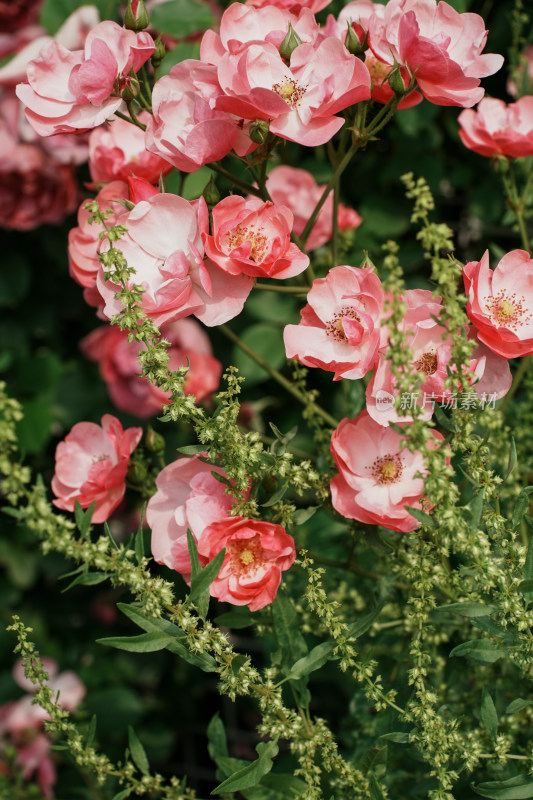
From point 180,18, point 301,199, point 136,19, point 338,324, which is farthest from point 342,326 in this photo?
point 180,18

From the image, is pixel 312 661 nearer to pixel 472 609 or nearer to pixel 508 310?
pixel 472 609

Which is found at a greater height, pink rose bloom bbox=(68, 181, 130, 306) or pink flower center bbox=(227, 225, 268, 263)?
pink flower center bbox=(227, 225, 268, 263)

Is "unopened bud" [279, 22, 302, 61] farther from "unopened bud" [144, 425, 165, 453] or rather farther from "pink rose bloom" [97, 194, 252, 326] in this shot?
"unopened bud" [144, 425, 165, 453]

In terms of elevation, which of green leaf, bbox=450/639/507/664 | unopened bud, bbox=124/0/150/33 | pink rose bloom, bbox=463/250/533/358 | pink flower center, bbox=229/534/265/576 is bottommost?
green leaf, bbox=450/639/507/664

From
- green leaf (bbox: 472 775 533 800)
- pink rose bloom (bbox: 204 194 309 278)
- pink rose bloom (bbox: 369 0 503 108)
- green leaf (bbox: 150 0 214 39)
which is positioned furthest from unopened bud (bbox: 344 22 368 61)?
green leaf (bbox: 472 775 533 800)

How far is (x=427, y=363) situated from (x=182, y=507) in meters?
0.22

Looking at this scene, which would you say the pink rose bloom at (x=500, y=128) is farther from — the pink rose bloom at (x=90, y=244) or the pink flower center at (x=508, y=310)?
the pink rose bloom at (x=90, y=244)

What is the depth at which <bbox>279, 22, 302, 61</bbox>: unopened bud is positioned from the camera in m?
0.63

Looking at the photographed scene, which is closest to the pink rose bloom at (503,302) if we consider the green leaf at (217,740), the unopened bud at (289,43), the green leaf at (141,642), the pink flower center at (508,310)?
the pink flower center at (508,310)

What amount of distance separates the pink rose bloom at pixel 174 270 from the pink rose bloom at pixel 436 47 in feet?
0.64

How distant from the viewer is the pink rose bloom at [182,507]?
600mm

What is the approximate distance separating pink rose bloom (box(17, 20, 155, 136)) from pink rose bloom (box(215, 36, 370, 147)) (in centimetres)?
9

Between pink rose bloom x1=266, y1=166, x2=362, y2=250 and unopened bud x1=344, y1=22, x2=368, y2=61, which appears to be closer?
unopened bud x1=344, y1=22, x2=368, y2=61

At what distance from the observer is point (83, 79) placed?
2.04 ft
